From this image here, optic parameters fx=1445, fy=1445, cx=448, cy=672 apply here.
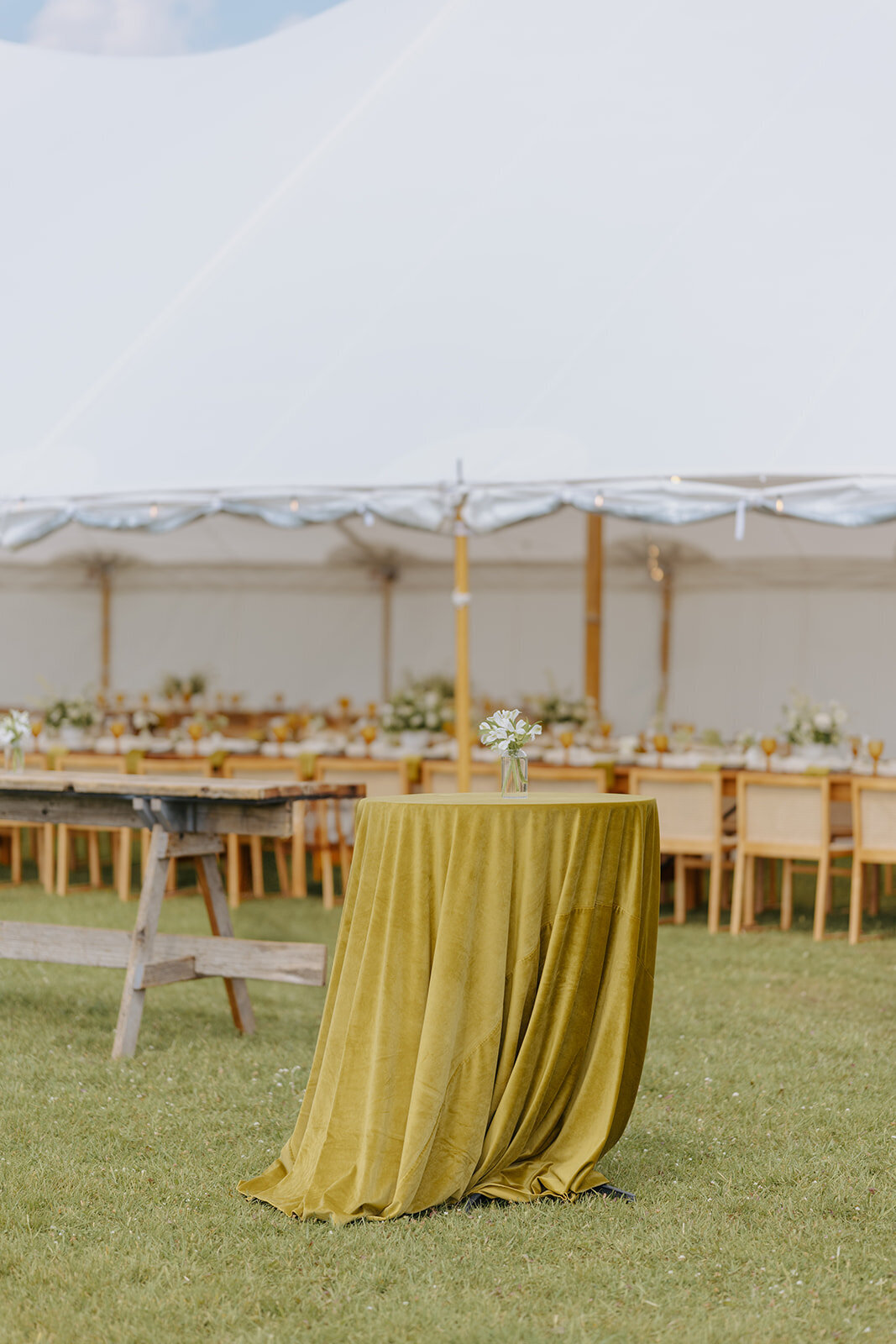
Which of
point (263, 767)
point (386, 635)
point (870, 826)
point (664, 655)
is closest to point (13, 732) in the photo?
point (263, 767)

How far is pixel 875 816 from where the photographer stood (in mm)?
6797

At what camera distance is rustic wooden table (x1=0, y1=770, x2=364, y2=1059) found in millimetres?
4715

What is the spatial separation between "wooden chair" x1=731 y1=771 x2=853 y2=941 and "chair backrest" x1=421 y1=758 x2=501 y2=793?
1.26 m

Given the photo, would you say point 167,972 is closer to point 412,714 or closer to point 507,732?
point 507,732

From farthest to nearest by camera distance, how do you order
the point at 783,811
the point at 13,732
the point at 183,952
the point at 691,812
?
the point at 691,812, the point at 783,811, the point at 13,732, the point at 183,952

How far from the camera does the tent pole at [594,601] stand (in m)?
9.89

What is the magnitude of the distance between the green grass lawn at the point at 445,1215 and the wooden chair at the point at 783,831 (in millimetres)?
1641

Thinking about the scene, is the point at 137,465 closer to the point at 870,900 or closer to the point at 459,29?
the point at 459,29

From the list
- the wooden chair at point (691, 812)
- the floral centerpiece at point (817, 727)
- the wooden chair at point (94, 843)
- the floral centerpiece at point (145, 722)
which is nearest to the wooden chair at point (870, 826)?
the wooden chair at point (691, 812)

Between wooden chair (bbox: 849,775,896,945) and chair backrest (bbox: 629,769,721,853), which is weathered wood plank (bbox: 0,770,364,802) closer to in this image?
chair backrest (bbox: 629,769,721,853)

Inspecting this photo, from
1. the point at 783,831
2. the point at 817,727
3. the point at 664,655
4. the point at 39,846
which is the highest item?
the point at 664,655

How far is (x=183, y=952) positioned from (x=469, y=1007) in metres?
1.95

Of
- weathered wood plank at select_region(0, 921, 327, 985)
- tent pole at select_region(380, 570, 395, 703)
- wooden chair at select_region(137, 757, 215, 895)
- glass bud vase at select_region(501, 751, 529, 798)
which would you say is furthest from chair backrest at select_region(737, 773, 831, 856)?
tent pole at select_region(380, 570, 395, 703)

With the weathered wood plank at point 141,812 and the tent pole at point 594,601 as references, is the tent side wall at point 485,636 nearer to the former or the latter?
the tent pole at point 594,601
